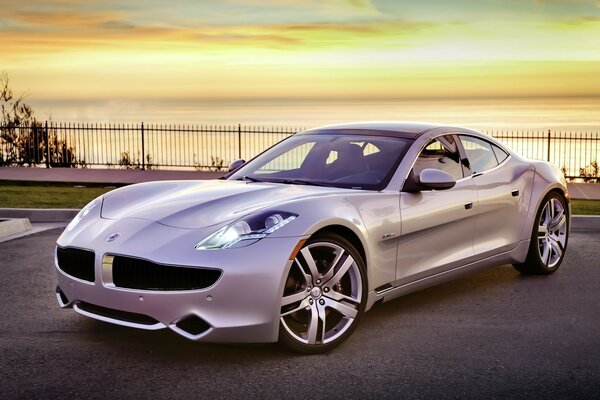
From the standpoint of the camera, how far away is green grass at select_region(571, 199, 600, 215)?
49.5ft

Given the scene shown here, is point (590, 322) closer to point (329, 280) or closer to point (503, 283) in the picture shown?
point (503, 283)

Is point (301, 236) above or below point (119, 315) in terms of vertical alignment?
above

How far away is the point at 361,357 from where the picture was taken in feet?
17.9

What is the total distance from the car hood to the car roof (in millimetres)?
1063

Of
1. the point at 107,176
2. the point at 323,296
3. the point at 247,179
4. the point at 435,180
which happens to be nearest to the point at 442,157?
the point at 435,180

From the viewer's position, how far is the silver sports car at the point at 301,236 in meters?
5.11

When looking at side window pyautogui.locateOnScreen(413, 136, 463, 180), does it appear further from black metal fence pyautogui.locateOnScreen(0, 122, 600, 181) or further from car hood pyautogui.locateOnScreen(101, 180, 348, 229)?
black metal fence pyautogui.locateOnScreen(0, 122, 600, 181)

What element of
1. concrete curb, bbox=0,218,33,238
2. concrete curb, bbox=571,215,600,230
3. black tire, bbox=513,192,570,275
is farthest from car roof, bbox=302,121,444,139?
concrete curb, bbox=571,215,600,230

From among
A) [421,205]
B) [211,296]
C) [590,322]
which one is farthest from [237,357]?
[590,322]

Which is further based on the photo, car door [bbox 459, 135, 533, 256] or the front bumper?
car door [bbox 459, 135, 533, 256]

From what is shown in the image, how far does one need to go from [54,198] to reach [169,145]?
11250mm

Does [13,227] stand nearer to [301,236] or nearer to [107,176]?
[301,236]

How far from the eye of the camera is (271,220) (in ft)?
17.6

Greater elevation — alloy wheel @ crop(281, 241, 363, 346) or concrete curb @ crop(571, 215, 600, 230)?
alloy wheel @ crop(281, 241, 363, 346)
